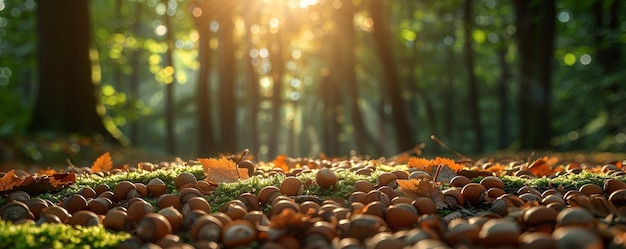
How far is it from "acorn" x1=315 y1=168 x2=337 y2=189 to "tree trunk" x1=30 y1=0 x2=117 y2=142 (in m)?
9.14

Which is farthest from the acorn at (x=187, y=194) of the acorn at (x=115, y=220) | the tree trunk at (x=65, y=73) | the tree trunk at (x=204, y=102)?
the tree trunk at (x=204, y=102)

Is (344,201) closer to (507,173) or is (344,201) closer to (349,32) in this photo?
(507,173)

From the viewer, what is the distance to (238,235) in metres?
1.88

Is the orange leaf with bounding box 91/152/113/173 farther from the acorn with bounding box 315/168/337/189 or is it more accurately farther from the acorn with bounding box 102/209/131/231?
the acorn with bounding box 102/209/131/231

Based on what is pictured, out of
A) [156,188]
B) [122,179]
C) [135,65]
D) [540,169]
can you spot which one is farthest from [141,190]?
[135,65]

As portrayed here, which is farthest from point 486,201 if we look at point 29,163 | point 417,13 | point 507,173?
point 417,13

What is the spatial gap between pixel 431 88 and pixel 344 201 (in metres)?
30.5

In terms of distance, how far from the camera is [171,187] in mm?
3174

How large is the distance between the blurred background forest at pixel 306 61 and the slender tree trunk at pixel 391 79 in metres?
0.03

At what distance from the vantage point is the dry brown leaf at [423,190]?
8.26 ft

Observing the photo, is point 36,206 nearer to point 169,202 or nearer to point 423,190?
point 169,202

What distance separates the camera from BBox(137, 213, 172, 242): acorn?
2.02 m

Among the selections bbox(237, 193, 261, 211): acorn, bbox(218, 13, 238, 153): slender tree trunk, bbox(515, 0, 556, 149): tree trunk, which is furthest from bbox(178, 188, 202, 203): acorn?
bbox(218, 13, 238, 153): slender tree trunk

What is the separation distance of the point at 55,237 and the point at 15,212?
0.48 meters
